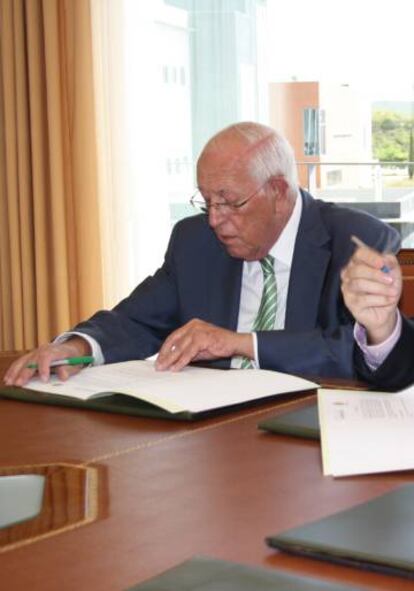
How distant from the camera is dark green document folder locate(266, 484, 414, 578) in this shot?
107 centimetres

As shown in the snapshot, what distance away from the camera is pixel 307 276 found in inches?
112

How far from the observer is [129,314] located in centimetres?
301

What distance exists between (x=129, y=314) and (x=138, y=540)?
5.91 ft

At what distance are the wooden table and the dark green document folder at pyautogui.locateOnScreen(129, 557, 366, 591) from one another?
4cm

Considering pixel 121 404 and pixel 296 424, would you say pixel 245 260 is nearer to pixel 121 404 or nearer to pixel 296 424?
pixel 121 404

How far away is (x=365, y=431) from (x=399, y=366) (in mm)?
400

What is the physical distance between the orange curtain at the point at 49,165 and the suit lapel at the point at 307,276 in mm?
2223

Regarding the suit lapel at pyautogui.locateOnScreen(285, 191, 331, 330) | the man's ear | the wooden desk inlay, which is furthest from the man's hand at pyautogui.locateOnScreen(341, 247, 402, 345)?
the man's ear

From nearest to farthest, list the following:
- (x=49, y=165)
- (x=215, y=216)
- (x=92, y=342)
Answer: (x=92, y=342)
(x=215, y=216)
(x=49, y=165)

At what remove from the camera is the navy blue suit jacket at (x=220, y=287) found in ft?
9.22

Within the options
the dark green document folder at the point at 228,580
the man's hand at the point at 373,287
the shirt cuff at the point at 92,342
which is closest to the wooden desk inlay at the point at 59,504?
the dark green document folder at the point at 228,580

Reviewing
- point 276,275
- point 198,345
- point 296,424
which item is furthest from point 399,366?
point 276,275

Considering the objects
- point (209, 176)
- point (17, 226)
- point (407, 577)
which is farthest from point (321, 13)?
point (407, 577)

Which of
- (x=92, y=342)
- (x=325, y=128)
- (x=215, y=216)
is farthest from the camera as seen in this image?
(x=325, y=128)
